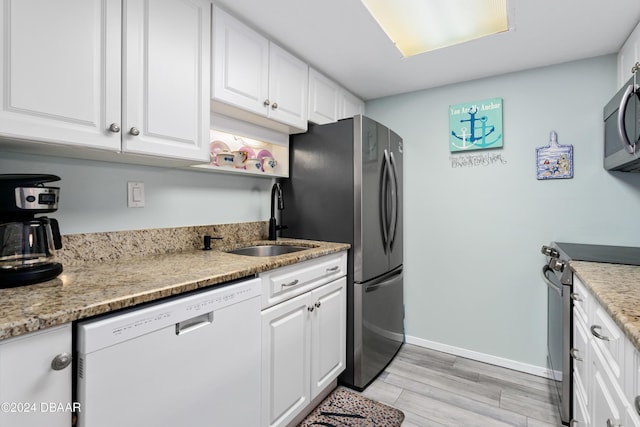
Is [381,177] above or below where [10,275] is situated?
above

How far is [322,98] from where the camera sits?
2338mm

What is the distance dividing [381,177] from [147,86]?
5.04ft

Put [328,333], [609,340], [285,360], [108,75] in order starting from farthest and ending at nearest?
[328,333]
[285,360]
[108,75]
[609,340]

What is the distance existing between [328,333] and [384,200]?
1012 millimetres

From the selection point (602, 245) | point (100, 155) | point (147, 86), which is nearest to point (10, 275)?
point (100, 155)

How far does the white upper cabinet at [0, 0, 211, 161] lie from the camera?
3.19ft

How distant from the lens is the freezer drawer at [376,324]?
6.70 feet

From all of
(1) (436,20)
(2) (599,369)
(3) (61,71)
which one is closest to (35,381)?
(3) (61,71)

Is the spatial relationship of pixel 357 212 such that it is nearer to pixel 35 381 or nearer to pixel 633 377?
pixel 633 377

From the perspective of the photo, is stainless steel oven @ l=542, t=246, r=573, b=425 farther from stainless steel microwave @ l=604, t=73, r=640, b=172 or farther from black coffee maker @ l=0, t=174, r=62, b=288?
black coffee maker @ l=0, t=174, r=62, b=288

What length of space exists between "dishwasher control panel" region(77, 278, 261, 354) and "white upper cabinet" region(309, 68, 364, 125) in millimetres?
1448

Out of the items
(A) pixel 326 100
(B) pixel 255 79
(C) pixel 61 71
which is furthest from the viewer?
(A) pixel 326 100

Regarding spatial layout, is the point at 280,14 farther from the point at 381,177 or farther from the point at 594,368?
the point at 594,368

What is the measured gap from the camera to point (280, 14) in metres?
1.66
